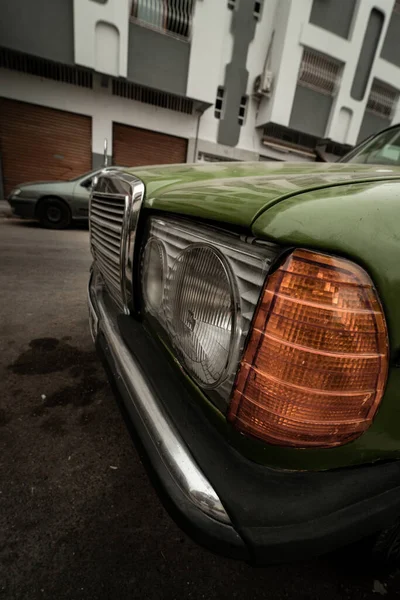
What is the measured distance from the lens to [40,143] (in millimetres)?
10586

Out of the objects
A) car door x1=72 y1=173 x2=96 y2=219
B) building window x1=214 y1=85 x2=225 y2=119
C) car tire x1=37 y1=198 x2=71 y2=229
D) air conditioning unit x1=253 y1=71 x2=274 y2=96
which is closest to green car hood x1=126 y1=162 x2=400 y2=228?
car door x1=72 y1=173 x2=96 y2=219

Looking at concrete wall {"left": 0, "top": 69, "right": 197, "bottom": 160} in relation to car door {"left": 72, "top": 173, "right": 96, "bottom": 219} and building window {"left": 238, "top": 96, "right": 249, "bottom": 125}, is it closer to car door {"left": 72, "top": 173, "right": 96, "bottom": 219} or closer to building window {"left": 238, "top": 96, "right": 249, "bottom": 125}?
building window {"left": 238, "top": 96, "right": 249, "bottom": 125}

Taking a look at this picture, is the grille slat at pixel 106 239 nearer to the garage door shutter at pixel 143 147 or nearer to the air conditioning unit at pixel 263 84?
the garage door shutter at pixel 143 147

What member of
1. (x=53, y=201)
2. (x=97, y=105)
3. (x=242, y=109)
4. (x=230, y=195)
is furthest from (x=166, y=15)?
(x=230, y=195)

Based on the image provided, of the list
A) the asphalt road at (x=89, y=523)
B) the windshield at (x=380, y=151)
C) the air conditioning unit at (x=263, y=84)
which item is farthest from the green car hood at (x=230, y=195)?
the air conditioning unit at (x=263, y=84)

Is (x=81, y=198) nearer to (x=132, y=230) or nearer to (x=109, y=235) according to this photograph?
(x=109, y=235)

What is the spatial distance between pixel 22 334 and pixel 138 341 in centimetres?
176

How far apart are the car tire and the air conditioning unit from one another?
9.54 m

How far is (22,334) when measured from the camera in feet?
8.27

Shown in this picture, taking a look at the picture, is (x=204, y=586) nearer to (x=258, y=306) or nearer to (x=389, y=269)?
(x=258, y=306)

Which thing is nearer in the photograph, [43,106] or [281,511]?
[281,511]

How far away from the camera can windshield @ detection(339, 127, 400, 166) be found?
207cm

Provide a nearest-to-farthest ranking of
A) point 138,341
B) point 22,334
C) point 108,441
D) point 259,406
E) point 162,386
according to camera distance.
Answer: point 259,406 → point 162,386 → point 138,341 → point 108,441 → point 22,334

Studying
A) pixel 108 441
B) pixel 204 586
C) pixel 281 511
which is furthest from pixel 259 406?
pixel 108 441
